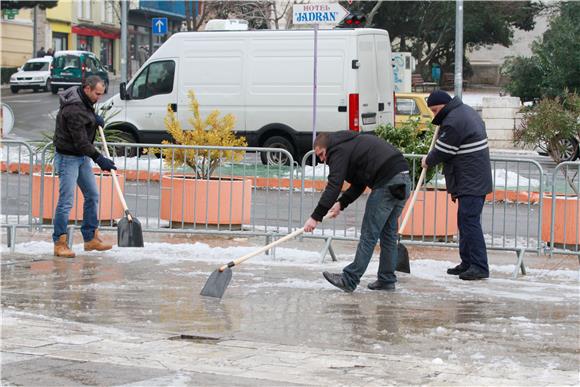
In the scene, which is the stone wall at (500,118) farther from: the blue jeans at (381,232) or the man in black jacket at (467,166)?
the blue jeans at (381,232)

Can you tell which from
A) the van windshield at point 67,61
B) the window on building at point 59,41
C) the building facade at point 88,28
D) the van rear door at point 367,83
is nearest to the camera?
the van rear door at point 367,83

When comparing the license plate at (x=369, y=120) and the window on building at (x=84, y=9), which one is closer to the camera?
the license plate at (x=369, y=120)

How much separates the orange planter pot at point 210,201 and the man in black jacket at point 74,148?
1.44m

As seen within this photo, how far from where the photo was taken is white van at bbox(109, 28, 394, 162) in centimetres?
2095

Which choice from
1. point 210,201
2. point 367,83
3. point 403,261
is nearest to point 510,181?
point 403,261

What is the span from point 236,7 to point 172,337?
1332 inches

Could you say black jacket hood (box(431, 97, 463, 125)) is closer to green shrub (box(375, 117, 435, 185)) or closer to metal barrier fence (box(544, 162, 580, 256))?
metal barrier fence (box(544, 162, 580, 256))

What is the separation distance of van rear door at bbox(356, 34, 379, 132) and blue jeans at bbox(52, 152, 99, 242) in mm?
9708

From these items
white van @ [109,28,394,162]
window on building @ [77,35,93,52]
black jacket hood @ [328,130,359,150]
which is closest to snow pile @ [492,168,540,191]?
black jacket hood @ [328,130,359,150]

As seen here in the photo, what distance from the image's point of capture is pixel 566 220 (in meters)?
11.5

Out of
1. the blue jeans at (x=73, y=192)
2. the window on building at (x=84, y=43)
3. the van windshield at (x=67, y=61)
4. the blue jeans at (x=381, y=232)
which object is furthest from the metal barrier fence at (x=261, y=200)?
the window on building at (x=84, y=43)

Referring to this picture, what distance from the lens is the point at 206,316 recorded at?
8758 mm

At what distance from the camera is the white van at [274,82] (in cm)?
2095

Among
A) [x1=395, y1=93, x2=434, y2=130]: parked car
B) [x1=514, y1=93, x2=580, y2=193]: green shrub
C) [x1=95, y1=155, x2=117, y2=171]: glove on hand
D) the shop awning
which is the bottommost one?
[x1=95, y1=155, x2=117, y2=171]: glove on hand
